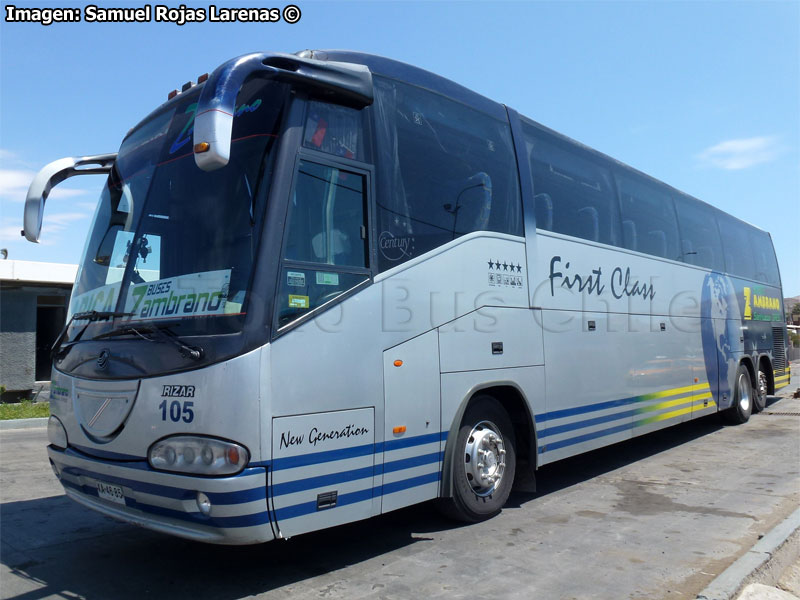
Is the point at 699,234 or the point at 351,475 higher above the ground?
the point at 699,234

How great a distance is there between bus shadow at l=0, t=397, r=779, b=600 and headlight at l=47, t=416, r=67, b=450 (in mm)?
858

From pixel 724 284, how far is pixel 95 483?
11.1 metres

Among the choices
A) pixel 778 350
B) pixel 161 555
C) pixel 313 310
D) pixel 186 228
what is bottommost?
pixel 161 555

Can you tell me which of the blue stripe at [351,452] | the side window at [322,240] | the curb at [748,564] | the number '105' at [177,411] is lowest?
the curb at [748,564]

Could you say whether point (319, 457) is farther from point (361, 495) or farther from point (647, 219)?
point (647, 219)

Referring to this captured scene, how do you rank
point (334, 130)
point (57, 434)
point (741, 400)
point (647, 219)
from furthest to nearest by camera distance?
point (741, 400)
point (647, 219)
point (57, 434)
point (334, 130)

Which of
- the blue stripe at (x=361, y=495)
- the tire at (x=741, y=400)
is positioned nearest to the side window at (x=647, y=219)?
the tire at (x=741, y=400)

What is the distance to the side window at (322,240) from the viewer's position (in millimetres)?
4254

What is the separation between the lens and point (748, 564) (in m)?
4.70

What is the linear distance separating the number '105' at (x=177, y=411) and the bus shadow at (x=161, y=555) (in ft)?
3.96

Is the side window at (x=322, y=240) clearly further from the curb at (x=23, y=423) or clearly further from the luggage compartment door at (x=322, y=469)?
the curb at (x=23, y=423)

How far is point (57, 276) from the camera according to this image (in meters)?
17.1

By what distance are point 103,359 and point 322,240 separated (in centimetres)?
171

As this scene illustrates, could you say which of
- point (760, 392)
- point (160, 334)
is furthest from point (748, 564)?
point (760, 392)
